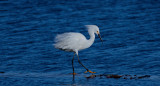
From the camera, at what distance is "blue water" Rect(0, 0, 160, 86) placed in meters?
11.0

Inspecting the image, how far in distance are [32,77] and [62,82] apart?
1204 millimetres

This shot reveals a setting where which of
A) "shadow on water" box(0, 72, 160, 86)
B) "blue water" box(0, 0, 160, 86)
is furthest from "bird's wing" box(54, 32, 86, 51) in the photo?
"shadow on water" box(0, 72, 160, 86)

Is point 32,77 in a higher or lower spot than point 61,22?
lower

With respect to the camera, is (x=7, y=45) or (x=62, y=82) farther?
(x=7, y=45)

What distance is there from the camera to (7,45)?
15445mm

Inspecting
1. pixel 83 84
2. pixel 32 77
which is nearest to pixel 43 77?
pixel 32 77

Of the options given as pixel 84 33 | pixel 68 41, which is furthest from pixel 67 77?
pixel 84 33

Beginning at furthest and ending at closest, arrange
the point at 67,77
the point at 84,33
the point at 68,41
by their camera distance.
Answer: the point at 84,33, the point at 68,41, the point at 67,77

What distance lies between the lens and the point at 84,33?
17641 millimetres

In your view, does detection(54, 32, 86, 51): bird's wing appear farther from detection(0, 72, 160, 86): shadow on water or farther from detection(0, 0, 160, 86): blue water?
detection(0, 72, 160, 86): shadow on water

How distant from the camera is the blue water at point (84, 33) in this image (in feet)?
36.0

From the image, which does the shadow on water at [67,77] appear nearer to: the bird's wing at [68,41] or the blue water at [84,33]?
the blue water at [84,33]

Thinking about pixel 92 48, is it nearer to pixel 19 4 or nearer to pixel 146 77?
pixel 146 77

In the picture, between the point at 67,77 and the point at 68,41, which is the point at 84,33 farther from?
the point at 67,77
